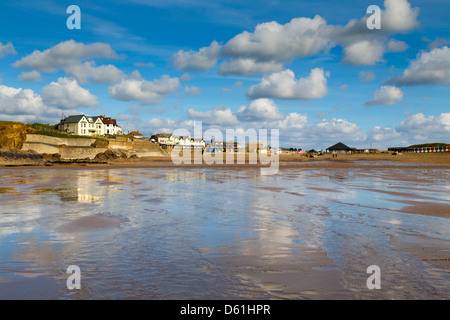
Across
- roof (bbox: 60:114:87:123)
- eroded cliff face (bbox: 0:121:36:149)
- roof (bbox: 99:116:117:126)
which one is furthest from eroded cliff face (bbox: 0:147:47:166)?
roof (bbox: 99:116:117:126)

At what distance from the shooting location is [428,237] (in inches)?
289

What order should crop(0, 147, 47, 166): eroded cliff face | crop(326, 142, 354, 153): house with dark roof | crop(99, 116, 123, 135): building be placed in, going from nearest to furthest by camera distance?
crop(0, 147, 47, 166): eroded cliff face
crop(99, 116, 123, 135): building
crop(326, 142, 354, 153): house with dark roof

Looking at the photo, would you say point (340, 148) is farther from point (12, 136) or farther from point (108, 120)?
point (12, 136)

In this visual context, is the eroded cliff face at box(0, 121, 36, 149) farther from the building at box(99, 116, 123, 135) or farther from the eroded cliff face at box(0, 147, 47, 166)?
the building at box(99, 116, 123, 135)

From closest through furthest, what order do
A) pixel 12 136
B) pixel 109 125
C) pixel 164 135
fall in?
1. pixel 12 136
2. pixel 109 125
3. pixel 164 135

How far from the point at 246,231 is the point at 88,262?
4.00m

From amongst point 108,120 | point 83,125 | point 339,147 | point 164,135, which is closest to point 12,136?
point 83,125

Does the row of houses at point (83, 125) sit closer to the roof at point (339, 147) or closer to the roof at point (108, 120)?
the roof at point (108, 120)

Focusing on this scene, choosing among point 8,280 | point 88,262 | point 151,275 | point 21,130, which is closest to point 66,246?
point 88,262

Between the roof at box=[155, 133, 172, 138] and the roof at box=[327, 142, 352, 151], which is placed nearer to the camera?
the roof at box=[327, 142, 352, 151]

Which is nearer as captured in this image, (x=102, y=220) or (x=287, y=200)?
(x=102, y=220)

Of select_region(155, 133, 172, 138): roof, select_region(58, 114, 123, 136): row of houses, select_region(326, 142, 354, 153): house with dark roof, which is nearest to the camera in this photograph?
select_region(58, 114, 123, 136): row of houses

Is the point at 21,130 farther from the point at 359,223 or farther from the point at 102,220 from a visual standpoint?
the point at 359,223

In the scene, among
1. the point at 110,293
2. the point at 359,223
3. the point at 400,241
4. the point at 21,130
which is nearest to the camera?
the point at 110,293
